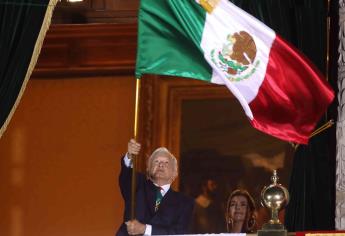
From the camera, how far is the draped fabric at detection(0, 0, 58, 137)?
40.5ft

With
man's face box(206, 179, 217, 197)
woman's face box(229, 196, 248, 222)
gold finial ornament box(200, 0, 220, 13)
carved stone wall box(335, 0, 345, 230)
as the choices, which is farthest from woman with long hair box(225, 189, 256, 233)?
gold finial ornament box(200, 0, 220, 13)

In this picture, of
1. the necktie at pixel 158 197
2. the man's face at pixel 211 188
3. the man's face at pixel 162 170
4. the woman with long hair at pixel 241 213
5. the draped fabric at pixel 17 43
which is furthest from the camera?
the man's face at pixel 211 188

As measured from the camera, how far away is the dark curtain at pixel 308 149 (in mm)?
12430

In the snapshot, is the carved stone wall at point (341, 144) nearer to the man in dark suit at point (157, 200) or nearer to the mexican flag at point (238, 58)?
the mexican flag at point (238, 58)

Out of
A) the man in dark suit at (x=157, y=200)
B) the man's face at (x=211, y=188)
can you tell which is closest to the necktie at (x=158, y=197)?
the man in dark suit at (x=157, y=200)

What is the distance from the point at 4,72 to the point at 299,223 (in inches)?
108

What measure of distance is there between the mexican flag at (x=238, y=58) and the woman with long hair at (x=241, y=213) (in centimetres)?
131

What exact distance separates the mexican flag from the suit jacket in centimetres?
120

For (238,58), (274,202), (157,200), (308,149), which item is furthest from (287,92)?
(157,200)

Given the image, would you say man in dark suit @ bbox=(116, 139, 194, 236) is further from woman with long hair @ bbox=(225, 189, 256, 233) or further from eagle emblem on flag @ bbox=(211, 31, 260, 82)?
eagle emblem on flag @ bbox=(211, 31, 260, 82)

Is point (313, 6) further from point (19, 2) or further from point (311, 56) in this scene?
point (19, 2)

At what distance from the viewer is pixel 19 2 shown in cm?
1260

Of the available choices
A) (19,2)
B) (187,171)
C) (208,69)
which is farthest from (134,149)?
(187,171)

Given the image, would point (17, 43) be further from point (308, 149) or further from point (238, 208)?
point (308, 149)
